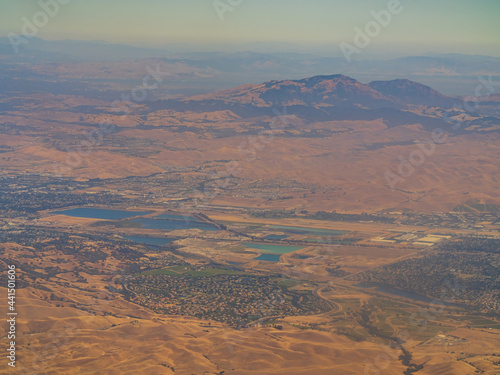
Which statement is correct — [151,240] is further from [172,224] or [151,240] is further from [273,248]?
[273,248]

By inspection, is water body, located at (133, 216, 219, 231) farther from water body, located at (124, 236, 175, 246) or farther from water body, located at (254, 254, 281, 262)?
water body, located at (254, 254, 281, 262)

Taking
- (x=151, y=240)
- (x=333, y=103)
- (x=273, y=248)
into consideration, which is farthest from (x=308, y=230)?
(x=333, y=103)

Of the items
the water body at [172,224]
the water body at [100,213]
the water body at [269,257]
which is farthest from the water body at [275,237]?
the water body at [100,213]

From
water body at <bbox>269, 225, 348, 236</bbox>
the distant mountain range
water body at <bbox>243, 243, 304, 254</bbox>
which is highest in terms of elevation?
the distant mountain range

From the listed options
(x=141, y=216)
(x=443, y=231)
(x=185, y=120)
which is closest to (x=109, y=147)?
(x=185, y=120)

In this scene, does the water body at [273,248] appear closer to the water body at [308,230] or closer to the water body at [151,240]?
the water body at [308,230]

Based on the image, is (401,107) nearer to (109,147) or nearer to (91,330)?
(109,147)

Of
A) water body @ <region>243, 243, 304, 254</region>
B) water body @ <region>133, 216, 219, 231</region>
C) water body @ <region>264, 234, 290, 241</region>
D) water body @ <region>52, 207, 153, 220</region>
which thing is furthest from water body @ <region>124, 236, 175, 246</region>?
water body @ <region>264, 234, 290, 241</region>
